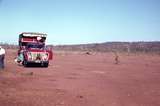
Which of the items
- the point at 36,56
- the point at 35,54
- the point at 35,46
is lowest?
the point at 36,56

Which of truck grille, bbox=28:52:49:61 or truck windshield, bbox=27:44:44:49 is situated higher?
A: truck windshield, bbox=27:44:44:49

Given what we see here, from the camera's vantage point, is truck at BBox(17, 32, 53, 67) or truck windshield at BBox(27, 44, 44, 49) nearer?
truck at BBox(17, 32, 53, 67)

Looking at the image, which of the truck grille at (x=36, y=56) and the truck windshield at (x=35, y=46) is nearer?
the truck grille at (x=36, y=56)

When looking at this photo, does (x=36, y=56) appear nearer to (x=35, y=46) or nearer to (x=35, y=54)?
(x=35, y=54)

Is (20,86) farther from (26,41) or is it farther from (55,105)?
(26,41)

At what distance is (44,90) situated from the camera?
14.7 metres

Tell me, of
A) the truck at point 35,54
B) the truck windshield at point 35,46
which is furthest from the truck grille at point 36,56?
the truck windshield at point 35,46

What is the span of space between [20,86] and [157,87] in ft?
24.8

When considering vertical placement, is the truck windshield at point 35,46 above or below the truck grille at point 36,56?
above

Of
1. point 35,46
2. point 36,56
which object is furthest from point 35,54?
point 35,46

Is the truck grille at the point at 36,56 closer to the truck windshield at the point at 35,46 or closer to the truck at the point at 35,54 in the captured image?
the truck at the point at 35,54

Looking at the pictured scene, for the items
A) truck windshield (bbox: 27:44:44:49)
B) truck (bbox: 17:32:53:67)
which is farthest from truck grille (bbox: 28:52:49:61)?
truck windshield (bbox: 27:44:44:49)

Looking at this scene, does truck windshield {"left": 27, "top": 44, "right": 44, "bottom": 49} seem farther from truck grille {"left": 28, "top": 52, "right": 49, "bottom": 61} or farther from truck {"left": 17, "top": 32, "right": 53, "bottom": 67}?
truck grille {"left": 28, "top": 52, "right": 49, "bottom": 61}

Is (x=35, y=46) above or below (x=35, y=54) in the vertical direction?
above
